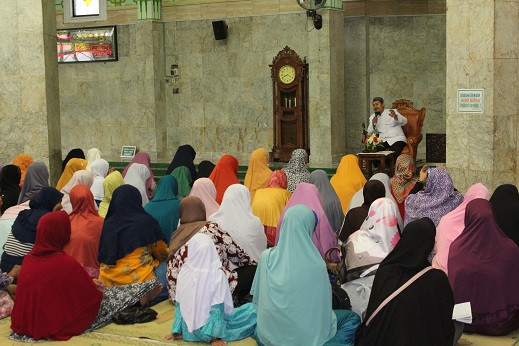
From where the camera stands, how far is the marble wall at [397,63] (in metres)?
12.4

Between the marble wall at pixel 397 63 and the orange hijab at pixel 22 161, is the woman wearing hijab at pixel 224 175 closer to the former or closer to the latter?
the orange hijab at pixel 22 161

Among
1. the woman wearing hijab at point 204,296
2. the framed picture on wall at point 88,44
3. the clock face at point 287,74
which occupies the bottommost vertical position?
the woman wearing hijab at point 204,296

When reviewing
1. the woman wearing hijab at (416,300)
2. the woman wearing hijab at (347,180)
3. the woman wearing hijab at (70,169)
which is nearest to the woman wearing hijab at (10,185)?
the woman wearing hijab at (70,169)

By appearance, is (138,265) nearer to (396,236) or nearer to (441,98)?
(396,236)

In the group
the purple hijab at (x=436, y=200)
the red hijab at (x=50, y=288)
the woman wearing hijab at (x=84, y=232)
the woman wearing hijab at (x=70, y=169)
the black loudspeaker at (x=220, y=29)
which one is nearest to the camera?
the red hijab at (x=50, y=288)

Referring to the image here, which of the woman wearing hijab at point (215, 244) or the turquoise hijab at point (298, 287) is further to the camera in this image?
the woman wearing hijab at point (215, 244)

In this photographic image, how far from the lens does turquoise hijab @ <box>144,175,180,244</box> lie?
6492mm

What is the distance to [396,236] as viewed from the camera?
507cm

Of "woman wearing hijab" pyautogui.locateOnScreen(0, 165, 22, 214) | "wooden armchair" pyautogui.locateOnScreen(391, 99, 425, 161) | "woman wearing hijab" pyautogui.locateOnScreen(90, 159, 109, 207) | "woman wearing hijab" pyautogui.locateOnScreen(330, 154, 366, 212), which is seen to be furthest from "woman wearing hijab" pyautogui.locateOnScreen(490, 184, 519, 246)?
"wooden armchair" pyautogui.locateOnScreen(391, 99, 425, 161)

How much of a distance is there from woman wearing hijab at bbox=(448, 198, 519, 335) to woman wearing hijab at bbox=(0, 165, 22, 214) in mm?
4136

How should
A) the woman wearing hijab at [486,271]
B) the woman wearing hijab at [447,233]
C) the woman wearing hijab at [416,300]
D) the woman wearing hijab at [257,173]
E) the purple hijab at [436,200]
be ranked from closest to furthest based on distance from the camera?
the woman wearing hijab at [416,300], the woman wearing hijab at [486,271], the woman wearing hijab at [447,233], the purple hijab at [436,200], the woman wearing hijab at [257,173]

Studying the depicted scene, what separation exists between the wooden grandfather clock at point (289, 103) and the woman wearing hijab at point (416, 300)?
26.9 feet

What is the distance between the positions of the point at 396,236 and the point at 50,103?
5.24 metres

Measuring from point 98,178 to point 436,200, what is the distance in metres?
3.35
